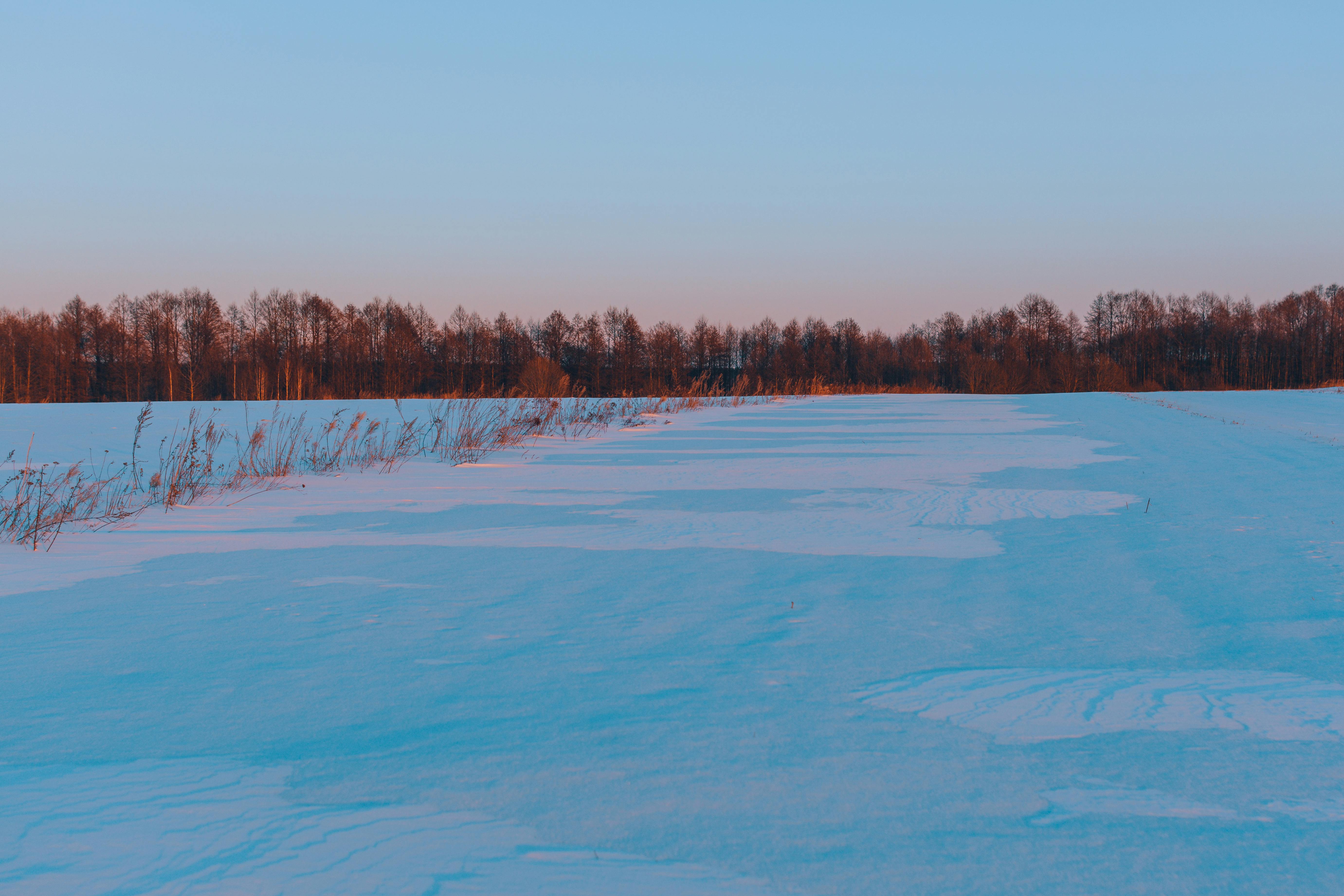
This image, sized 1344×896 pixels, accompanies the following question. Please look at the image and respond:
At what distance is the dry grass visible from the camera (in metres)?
4.76

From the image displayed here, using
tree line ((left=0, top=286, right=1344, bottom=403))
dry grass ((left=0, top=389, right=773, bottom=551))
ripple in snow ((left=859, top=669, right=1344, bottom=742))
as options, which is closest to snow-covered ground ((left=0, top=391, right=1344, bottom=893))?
ripple in snow ((left=859, top=669, right=1344, bottom=742))

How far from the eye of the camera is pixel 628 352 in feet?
191

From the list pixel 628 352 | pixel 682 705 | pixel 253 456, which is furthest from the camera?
pixel 628 352

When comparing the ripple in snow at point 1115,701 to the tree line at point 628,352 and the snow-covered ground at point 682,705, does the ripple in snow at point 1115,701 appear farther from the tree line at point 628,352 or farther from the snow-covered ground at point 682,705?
the tree line at point 628,352

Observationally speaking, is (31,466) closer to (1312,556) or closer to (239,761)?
(239,761)

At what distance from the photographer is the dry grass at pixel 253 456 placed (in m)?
4.76

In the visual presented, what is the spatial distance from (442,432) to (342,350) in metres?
45.7

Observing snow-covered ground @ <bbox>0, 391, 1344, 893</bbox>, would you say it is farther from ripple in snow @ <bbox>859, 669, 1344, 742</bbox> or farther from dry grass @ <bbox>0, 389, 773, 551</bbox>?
dry grass @ <bbox>0, 389, 773, 551</bbox>

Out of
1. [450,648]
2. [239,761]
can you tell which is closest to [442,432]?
[450,648]

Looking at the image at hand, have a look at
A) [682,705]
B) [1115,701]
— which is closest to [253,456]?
[682,705]

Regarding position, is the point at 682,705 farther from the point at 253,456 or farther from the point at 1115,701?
the point at 253,456

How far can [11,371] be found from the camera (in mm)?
43312

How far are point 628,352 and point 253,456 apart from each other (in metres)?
52.0

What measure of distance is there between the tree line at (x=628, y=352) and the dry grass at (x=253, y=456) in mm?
25862
